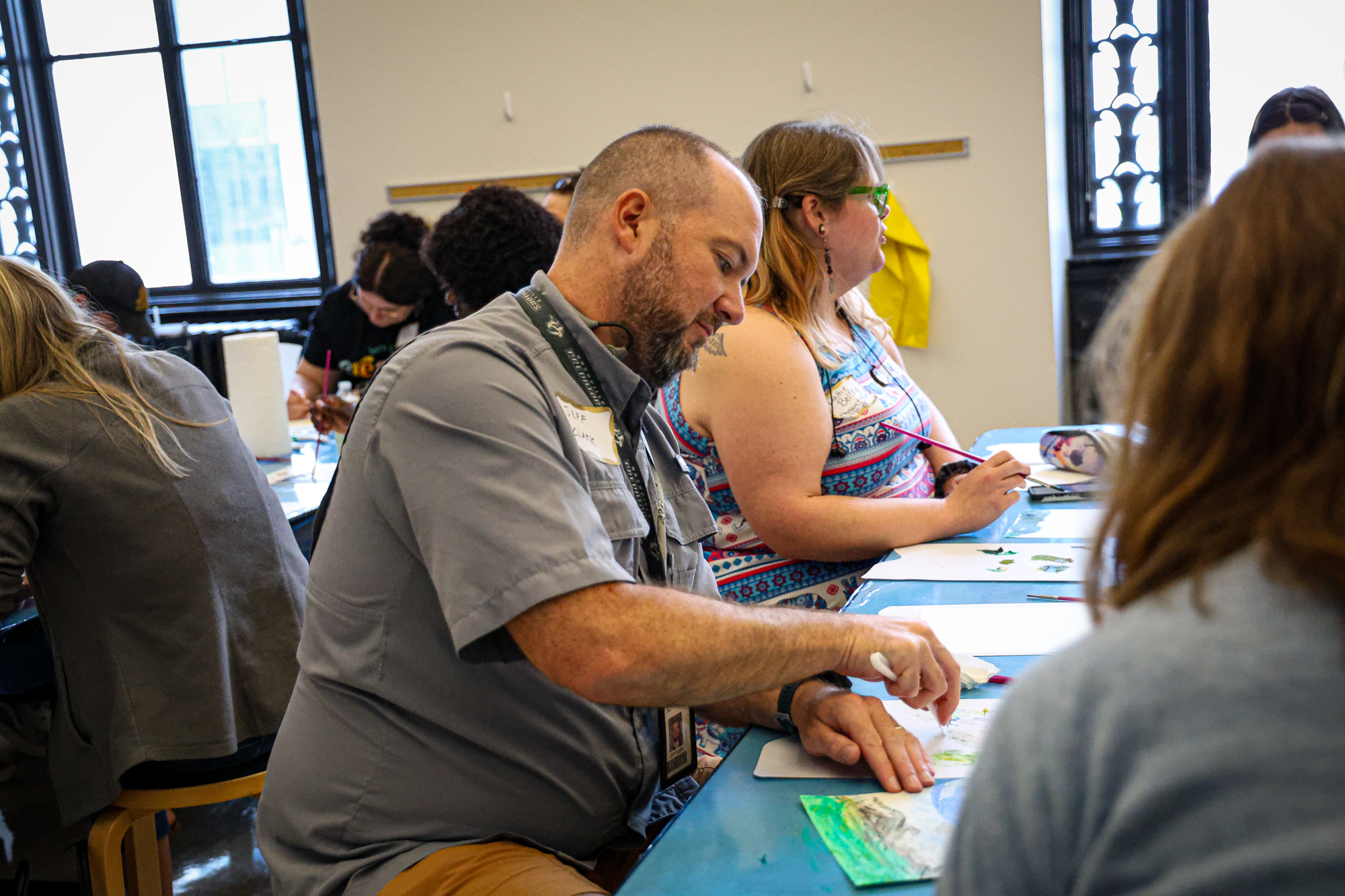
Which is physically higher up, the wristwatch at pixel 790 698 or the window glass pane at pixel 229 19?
the window glass pane at pixel 229 19

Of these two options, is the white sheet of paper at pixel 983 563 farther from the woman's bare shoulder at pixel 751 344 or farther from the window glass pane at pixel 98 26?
the window glass pane at pixel 98 26

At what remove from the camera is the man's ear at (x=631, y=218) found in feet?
4.14

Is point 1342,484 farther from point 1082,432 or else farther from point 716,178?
point 1082,432

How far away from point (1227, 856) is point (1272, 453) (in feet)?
0.62

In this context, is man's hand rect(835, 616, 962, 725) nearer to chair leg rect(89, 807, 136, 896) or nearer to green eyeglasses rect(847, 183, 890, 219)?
green eyeglasses rect(847, 183, 890, 219)

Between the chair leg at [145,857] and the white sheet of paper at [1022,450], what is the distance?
1.78 meters

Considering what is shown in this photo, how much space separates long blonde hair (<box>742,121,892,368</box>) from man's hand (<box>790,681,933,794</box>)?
0.89 meters

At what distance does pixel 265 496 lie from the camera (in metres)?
1.79

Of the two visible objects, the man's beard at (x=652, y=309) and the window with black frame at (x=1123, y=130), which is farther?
the window with black frame at (x=1123, y=130)

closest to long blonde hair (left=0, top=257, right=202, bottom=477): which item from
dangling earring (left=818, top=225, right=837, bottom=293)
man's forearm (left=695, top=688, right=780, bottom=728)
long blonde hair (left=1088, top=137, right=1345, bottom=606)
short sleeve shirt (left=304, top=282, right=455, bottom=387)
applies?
man's forearm (left=695, top=688, right=780, bottom=728)

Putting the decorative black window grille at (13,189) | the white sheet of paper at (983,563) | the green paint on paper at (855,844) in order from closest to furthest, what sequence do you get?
the green paint on paper at (855,844) → the white sheet of paper at (983,563) → the decorative black window grille at (13,189)

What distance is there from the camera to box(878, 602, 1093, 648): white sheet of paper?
1276mm

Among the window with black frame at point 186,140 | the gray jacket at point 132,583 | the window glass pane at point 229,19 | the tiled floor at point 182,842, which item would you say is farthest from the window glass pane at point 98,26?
the gray jacket at point 132,583

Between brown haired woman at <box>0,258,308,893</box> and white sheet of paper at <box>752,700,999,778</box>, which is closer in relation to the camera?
white sheet of paper at <box>752,700,999,778</box>
